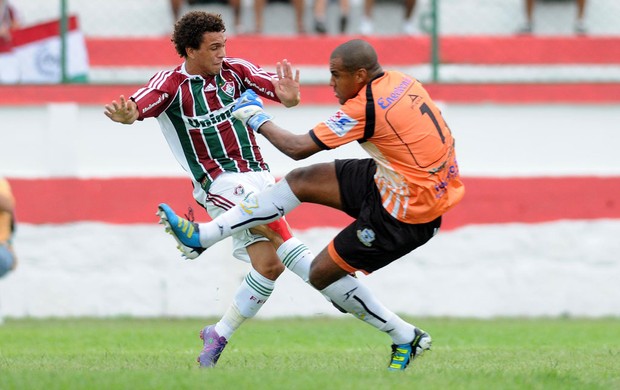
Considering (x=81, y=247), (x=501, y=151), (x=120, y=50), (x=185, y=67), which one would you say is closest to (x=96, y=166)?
(x=81, y=247)

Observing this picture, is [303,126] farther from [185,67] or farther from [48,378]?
[48,378]

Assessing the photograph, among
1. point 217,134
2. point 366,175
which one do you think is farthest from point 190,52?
point 366,175

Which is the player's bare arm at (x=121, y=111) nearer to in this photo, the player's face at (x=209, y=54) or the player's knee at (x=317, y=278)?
the player's face at (x=209, y=54)

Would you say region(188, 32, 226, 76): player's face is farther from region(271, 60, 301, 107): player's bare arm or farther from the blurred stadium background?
the blurred stadium background

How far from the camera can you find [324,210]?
13016 millimetres

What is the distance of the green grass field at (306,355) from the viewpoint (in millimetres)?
6238

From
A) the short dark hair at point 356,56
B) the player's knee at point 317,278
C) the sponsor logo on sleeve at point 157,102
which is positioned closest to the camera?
the short dark hair at point 356,56

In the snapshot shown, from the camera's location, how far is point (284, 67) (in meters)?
7.45

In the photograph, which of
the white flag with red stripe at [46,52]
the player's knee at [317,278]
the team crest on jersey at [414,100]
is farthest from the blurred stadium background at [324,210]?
the team crest on jersey at [414,100]

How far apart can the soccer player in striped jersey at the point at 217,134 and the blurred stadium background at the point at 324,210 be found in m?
4.85

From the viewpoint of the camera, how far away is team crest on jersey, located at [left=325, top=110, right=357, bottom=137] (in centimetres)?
692

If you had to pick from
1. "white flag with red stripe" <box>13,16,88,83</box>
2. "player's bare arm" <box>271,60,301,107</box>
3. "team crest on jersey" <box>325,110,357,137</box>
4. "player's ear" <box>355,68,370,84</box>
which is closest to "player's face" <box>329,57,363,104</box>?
"player's ear" <box>355,68,370,84</box>

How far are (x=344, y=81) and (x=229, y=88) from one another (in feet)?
3.64

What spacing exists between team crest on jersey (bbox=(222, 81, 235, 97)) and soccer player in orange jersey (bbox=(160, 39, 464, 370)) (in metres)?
0.52
